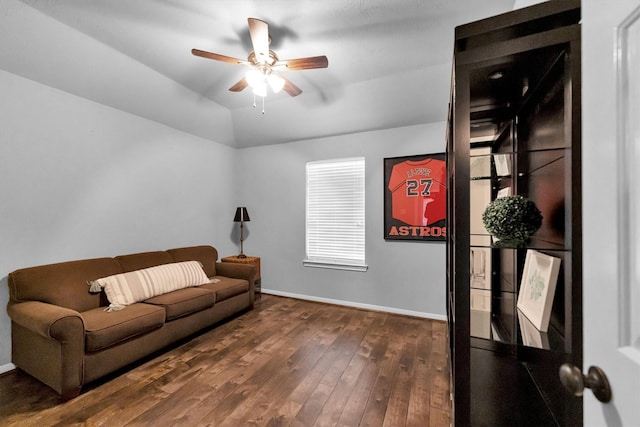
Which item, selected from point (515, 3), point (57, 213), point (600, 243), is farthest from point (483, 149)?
point (57, 213)

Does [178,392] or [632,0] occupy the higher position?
[632,0]

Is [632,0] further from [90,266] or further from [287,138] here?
[287,138]

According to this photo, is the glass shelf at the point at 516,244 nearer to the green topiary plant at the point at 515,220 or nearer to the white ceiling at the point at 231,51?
the green topiary plant at the point at 515,220

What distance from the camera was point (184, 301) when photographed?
276cm

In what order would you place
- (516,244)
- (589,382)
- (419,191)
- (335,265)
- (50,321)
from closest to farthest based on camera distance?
(589,382) < (516,244) < (50,321) < (419,191) < (335,265)

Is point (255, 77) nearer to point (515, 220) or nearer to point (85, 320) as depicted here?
point (515, 220)


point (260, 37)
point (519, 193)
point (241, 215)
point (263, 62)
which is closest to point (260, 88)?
point (263, 62)

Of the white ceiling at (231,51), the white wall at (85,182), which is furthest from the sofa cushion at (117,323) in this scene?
the white ceiling at (231,51)

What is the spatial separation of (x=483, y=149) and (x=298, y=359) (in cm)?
230

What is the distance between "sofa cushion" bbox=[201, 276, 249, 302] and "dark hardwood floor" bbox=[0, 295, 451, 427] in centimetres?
41

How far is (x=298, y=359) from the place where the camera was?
2488 millimetres

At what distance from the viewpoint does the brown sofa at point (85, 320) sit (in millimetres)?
1922

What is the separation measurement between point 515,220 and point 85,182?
12.3 feet

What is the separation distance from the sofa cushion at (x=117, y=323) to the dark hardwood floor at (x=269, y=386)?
13.4 inches
